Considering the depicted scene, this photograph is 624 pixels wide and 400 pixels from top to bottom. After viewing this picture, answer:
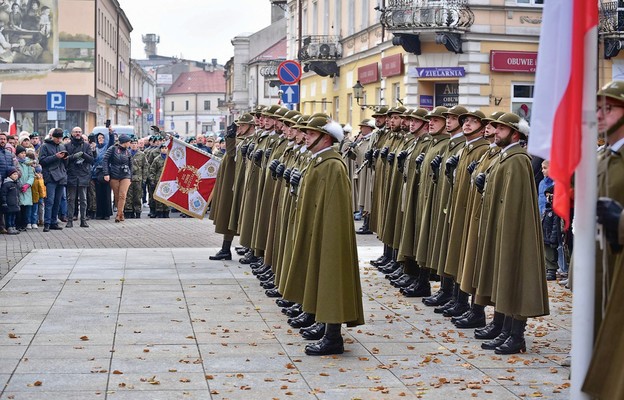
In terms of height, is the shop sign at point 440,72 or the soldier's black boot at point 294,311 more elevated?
the shop sign at point 440,72

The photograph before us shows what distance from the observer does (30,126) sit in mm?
62906

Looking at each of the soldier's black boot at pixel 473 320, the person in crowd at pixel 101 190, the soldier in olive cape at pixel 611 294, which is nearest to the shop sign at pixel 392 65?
the person in crowd at pixel 101 190

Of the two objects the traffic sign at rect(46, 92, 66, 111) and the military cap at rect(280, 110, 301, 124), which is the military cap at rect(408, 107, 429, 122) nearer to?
the military cap at rect(280, 110, 301, 124)

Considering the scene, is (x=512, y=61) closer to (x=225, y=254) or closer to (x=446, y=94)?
(x=446, y=94)

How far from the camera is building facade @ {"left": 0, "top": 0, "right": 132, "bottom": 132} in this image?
63.2 meters

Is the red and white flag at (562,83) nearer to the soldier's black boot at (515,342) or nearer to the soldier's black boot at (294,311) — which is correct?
the soldier's black boot at (515,342)

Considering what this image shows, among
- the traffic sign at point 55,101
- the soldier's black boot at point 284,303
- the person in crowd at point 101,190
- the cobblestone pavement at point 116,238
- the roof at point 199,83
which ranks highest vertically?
the roof at point 199,83

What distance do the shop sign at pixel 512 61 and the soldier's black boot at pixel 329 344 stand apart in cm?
2361

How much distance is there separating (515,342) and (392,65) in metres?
25.7

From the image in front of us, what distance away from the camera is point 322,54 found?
147 ft

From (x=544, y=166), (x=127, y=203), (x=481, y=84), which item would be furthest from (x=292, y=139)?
(x=481, y=84)

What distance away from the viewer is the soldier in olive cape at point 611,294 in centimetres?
569

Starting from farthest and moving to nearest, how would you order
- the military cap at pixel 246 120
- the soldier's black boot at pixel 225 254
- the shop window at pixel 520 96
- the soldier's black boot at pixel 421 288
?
the shop window at pixel 520 96 < the soldier's black boot at pixel 225 254 < the military cap at pixel 246 120 < the soldier's black boot at pixel 421 288

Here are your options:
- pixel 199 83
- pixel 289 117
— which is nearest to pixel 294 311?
pixel 289 117
